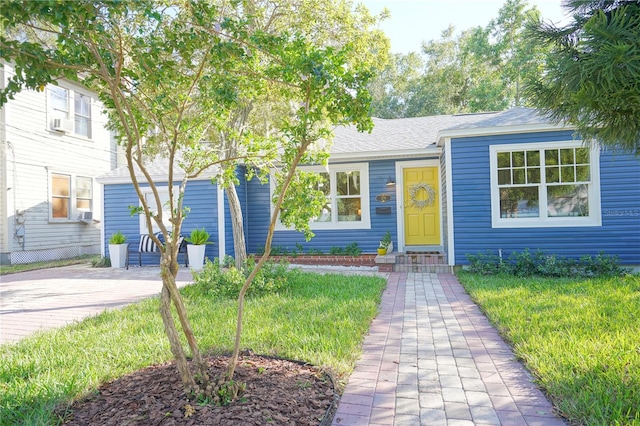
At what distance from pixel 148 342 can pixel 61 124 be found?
11503 mm

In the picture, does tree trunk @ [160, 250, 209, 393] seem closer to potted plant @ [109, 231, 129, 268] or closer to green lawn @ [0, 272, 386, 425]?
green lawn @ [0, 272, 386, 425]

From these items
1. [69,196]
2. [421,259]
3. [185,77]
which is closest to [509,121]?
[421,259]

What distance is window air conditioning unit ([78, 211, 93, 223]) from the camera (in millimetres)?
13586

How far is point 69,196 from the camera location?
13227 mm

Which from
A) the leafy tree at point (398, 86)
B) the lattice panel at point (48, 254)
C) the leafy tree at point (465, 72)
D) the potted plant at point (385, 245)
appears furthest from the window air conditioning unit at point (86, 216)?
the leafy tree at point (398, 86)

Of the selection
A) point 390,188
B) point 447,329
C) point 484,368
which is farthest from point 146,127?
point 390,188

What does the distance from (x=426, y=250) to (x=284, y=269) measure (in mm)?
4642

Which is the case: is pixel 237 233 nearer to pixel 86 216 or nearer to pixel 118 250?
pixel 118 250

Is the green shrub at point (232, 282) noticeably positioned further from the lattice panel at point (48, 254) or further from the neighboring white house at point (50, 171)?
the lattice panel at point (48, 254)

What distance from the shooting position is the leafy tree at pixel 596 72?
8.21ft

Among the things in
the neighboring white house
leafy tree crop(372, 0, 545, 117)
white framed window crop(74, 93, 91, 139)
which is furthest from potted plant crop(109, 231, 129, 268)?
leafy tree crop(372, 0, 545, 117)

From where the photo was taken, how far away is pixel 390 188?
991 cm

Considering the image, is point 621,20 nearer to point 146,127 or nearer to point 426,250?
point 146,127

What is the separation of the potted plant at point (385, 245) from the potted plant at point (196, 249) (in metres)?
4.19
